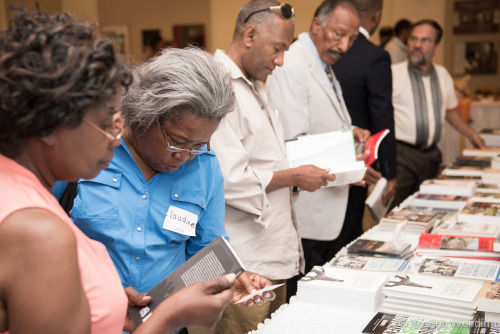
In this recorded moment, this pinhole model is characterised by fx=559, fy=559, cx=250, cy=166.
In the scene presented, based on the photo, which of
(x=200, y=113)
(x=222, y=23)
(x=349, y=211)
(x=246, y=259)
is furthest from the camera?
(x=222, y=23)

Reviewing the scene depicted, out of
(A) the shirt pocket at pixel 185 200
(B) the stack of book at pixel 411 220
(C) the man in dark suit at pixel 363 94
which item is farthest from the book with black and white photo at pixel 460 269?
(C) the man in dark suit at pixel 363 94

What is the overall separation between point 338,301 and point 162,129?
749mm

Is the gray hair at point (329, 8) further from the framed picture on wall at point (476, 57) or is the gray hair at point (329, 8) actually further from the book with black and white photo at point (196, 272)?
the framed picture on wall at point (476, 57)

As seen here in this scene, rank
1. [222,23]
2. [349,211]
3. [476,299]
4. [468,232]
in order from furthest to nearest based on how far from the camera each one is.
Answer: [222,23]
[349,211]
[468,232]
[476,299]

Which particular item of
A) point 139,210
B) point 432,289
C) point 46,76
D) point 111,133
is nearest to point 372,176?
point 432,289

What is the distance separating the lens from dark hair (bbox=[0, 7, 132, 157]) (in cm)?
77

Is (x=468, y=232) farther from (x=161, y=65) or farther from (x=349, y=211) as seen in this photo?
(x=161, y=65)

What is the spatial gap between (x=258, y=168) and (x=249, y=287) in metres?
0.68

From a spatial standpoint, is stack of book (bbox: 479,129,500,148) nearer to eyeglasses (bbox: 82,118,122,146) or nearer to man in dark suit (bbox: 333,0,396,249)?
man in dark suit (bbox: 333,0,396,249)

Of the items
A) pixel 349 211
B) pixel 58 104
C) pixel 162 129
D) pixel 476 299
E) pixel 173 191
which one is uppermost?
pixel 58 104

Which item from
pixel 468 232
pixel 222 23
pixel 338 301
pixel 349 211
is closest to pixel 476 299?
pixel 338 301

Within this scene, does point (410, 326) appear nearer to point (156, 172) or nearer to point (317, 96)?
point (156, 172)

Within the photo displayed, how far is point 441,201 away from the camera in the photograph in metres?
2.86

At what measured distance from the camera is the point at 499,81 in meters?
9.47
